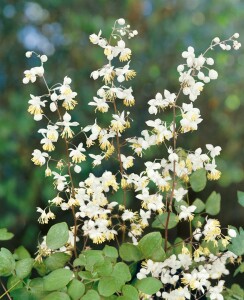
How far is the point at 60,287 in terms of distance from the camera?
3.36 feet

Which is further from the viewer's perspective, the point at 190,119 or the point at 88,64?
the point at 88,64

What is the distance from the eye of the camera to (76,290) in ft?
3.40

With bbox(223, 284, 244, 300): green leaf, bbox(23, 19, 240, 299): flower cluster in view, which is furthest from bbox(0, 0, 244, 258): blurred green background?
bbox(23, 19, 240, 299): flower cluster

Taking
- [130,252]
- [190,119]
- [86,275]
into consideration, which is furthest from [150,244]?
[190,119]

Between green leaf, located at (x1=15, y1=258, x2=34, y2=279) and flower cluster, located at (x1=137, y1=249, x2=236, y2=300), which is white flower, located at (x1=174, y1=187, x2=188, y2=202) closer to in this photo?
flower cluster, located at (x1=137, y1=249, x2=236, y2=300)

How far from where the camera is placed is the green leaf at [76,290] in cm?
103

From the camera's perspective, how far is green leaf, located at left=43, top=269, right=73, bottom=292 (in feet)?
3.36

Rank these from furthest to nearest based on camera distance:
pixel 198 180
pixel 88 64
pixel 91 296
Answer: pixel 88 64
pixel 198 180
pixel 91 296

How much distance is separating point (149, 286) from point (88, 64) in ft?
2.64

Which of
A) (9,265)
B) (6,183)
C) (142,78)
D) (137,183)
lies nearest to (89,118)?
(142,78)

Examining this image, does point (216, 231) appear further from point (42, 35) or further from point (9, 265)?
point (42, 35)

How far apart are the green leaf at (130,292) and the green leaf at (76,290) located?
7 centimetres

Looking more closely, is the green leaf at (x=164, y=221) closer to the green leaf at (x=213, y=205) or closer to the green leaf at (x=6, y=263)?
the green leaf at (x=213, y=205)

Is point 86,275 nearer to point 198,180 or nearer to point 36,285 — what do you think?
point 36,285
